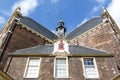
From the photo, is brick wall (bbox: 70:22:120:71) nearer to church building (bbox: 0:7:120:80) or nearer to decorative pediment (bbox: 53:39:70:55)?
church building (bbox: 0:7:120:80)

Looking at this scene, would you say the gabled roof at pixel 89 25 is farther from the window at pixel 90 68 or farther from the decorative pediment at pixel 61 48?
the window at pixel 90 68

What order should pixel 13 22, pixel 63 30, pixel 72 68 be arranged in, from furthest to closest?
pixel 63 30, pixel 13 22, pixel 72 68

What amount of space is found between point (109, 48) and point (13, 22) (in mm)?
12828

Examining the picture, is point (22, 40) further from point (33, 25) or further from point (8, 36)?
point (33, 25)

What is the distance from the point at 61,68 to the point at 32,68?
2.57m

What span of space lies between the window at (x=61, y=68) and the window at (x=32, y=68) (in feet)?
5.57

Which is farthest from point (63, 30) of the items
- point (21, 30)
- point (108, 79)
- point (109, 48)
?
point (108, 79)

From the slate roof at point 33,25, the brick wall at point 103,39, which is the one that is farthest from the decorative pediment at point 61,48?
the slate roof at point 33,25

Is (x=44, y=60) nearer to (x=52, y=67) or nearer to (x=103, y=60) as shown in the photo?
(x=52, y=67)

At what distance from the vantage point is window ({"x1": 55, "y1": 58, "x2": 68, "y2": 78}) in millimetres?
14970

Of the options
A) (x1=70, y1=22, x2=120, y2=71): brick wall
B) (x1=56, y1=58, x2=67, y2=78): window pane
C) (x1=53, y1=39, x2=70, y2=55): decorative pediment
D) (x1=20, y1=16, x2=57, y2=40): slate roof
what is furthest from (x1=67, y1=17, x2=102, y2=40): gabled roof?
(x1=56, y1=58, x2=67, y2=78): window pane

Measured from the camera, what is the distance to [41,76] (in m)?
14.6

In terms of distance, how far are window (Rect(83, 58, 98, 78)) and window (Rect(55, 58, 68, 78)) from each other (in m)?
1.71

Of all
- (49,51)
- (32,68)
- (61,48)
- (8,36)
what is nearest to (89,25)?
(61,48)
